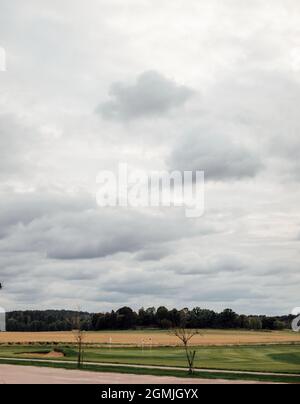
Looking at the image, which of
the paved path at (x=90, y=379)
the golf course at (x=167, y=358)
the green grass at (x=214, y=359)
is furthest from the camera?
the green grass at (x=214, y=359)

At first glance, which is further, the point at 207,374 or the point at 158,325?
the point at 158,325

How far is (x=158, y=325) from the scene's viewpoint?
194m

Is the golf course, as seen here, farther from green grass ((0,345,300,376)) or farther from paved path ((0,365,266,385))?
paved path ((0,365,266,385))

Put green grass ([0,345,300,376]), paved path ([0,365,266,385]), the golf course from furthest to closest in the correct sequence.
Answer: green grass ([0,345,300,376]) < the golf course < paved path ([0,365,266,385])

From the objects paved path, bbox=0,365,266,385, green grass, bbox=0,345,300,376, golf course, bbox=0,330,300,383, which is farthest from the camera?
green grass, bbox=0,345,300,376

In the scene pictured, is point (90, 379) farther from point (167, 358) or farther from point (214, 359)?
point (167, 358)

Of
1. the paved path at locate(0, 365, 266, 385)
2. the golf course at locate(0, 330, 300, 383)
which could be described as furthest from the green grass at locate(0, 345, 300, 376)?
the paved path at locate(0, 365, 266, 385)

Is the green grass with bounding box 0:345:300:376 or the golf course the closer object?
the golf course

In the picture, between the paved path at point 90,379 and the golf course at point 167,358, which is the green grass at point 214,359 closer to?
the golf course at point 167,358

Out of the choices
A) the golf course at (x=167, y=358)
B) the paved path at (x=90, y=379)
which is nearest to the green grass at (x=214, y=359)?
the golf course at (x=167, y=358)

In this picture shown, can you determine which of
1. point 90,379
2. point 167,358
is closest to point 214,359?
point 167,358
